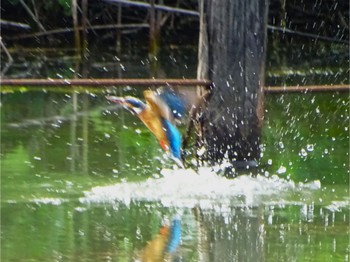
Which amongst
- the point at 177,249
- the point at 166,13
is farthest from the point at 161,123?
the point at 166,13

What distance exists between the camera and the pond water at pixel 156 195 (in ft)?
16.4

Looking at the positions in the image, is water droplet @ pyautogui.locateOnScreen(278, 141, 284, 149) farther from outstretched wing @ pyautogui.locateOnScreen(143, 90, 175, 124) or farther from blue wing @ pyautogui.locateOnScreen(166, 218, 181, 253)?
blue wing @ pyautogui.locateOnScreen(166, 218, 181, 253)

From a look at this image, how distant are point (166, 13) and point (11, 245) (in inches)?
458

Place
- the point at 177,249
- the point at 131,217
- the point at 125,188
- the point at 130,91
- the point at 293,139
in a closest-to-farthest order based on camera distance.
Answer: the point at 177,249 → the point at 131,217 → the point at 125,188 → the point at 293,139 → the point at 130,91

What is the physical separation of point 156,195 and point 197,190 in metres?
0.24

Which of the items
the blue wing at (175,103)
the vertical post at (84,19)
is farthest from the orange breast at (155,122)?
the vertical post at (84,19)

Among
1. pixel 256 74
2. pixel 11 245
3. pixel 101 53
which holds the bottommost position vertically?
pixel 101 53

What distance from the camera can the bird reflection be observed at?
15.7ft

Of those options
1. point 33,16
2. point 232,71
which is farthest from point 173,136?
point 33,16

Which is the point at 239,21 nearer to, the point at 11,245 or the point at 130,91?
the point at 11,245

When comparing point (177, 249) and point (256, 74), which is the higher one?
point (256, 74)

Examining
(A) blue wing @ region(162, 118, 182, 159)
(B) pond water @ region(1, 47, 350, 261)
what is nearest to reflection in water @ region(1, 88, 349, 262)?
(B) pond water @ region(1, 47, 350, 261)

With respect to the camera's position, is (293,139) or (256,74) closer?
(256,74)

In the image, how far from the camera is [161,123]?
6707mm
